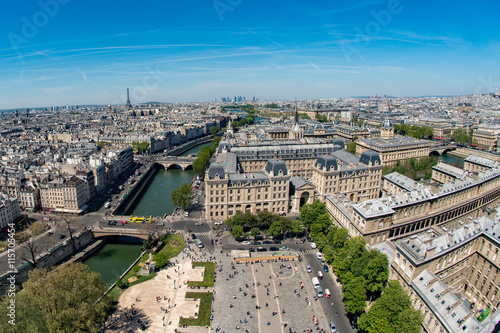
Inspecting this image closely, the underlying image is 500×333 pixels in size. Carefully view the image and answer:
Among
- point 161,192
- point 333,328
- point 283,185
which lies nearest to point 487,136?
point 283,185

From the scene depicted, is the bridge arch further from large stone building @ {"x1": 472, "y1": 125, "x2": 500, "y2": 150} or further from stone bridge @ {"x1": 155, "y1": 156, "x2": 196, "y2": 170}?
large stone building @ {"x1": 472, "y1": 125, "x2": 500, "y2": 150}

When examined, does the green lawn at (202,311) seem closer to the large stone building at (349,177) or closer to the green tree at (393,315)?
the green tree at (393,315)

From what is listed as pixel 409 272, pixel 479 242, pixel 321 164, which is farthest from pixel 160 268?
pixel 479 242

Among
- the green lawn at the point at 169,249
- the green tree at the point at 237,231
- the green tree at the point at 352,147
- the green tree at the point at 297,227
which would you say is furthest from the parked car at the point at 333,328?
the green tree at the point at 352,147

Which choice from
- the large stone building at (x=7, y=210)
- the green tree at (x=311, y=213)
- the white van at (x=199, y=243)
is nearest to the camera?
the white van at (x=199, y=243)

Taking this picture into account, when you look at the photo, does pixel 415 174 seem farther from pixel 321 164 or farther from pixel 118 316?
pixel 118 316

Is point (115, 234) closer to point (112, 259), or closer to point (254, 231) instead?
point (112, 259)
